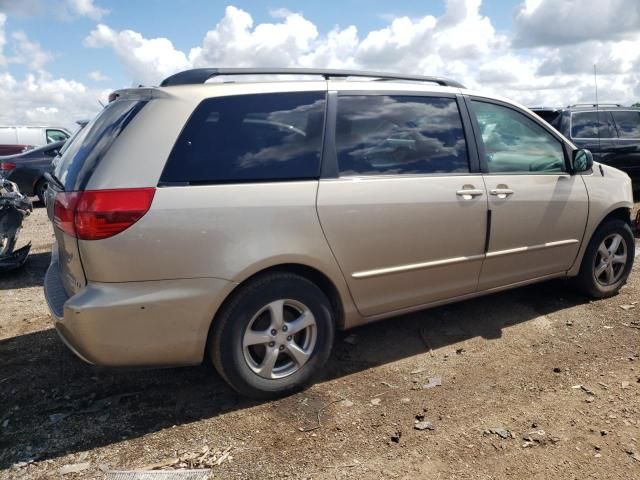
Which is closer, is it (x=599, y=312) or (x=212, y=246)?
(x=212, y=246)

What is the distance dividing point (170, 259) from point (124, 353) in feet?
1.84

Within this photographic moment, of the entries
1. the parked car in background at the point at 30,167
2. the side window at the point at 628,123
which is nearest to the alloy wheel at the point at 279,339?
the side window at the point at 628,123

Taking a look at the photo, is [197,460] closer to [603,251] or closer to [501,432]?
[501,432]

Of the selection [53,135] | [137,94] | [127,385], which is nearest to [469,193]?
[137,94]

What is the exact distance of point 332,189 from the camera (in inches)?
129

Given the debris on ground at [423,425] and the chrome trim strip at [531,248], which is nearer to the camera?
the debris on ground at [423,425]

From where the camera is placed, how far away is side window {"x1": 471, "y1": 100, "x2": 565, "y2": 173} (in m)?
4.09

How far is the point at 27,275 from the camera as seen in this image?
245 inches

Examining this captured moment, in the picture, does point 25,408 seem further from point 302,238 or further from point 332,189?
point 332,189

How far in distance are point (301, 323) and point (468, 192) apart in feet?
4.90

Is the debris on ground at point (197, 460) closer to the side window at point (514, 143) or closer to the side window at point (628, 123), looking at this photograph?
the side window at point (514, 143)

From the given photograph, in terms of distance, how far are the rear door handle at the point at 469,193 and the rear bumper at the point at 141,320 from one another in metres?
1.74

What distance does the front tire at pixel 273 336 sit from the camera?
3.07m

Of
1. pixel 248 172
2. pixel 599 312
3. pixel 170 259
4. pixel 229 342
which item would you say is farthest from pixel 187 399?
pixel 599 312
